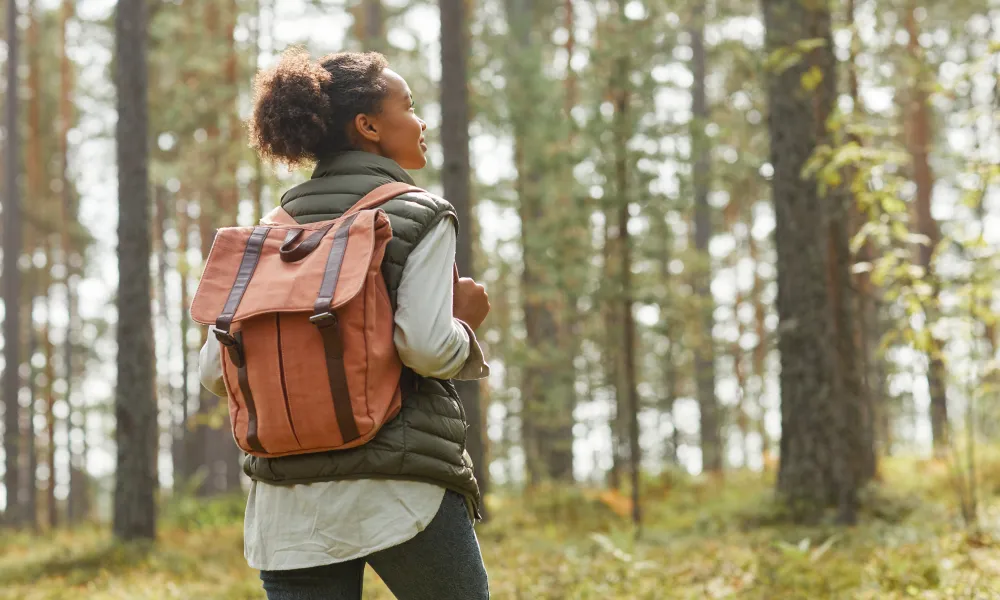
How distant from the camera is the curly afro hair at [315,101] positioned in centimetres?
243

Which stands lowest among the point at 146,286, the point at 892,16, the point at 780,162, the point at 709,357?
the point at 709,357

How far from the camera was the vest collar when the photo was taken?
244cm

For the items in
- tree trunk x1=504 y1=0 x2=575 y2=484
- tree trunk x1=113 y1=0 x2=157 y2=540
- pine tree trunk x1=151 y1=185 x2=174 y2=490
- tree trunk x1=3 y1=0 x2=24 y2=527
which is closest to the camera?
tree trunk x1=113 y1=0 x2=157 y2=540

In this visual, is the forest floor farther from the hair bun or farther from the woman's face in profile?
the hair bun

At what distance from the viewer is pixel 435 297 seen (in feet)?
7.27

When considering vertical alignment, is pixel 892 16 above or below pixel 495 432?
above

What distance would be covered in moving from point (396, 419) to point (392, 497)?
18cm

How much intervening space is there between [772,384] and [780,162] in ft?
86.4

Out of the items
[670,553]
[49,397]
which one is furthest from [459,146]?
[49,397]

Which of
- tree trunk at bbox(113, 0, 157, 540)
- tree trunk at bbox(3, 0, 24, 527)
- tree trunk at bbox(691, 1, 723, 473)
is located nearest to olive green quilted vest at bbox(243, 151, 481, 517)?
tree trunk at bbox(113, 0, 157, 540)

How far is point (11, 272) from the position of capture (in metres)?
19.8

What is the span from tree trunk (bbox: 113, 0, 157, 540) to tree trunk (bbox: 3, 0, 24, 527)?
30.1 ft

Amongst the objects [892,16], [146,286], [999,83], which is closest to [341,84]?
[999,83]

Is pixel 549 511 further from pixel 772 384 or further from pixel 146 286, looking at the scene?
pixel 772 384
